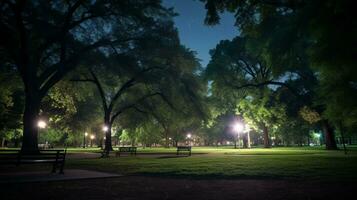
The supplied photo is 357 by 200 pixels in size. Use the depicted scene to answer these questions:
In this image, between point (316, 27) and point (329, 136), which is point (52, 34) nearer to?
point (316, 27)

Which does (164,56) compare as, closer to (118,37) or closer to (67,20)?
(118,37)

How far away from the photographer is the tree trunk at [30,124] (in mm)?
22891

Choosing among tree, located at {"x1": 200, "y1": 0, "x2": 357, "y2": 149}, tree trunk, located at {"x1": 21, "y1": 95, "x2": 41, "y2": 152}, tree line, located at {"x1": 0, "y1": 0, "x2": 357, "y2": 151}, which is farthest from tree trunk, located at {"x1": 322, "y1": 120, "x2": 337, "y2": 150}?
tree trunk, located at {"x1": 21, "y1": 95, "x2": 41, "y2": 152}

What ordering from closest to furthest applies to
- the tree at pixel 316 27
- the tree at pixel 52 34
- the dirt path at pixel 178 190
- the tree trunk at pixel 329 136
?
the dirt path at pixel 178 190 < the tree at pixel 316 27 < the tree at pixel 52 34 < the tree trunk at pixel 329 136

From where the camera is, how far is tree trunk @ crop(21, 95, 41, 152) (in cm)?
2289

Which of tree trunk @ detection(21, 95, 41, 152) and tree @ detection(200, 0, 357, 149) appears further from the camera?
tree trunk @ detection(21, 95, 41, 152)

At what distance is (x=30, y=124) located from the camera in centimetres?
2341

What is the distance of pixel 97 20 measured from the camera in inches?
1039

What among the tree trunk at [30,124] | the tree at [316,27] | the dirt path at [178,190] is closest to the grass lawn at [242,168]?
the dirt path at [178,190]

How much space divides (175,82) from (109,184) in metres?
24.9

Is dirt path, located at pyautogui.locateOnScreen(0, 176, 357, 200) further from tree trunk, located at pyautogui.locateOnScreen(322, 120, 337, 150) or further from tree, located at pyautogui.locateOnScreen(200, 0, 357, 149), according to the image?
tree trunk, located at pyautogui.locateOnScreen(322, 120, 337, 150)

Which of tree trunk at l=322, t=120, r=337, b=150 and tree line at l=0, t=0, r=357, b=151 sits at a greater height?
tree line at l=0, t=0, r=357, b=151

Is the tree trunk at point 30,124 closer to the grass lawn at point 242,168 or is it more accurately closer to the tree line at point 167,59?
the tree line at point 167,59

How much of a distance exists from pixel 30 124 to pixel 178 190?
19675mm
